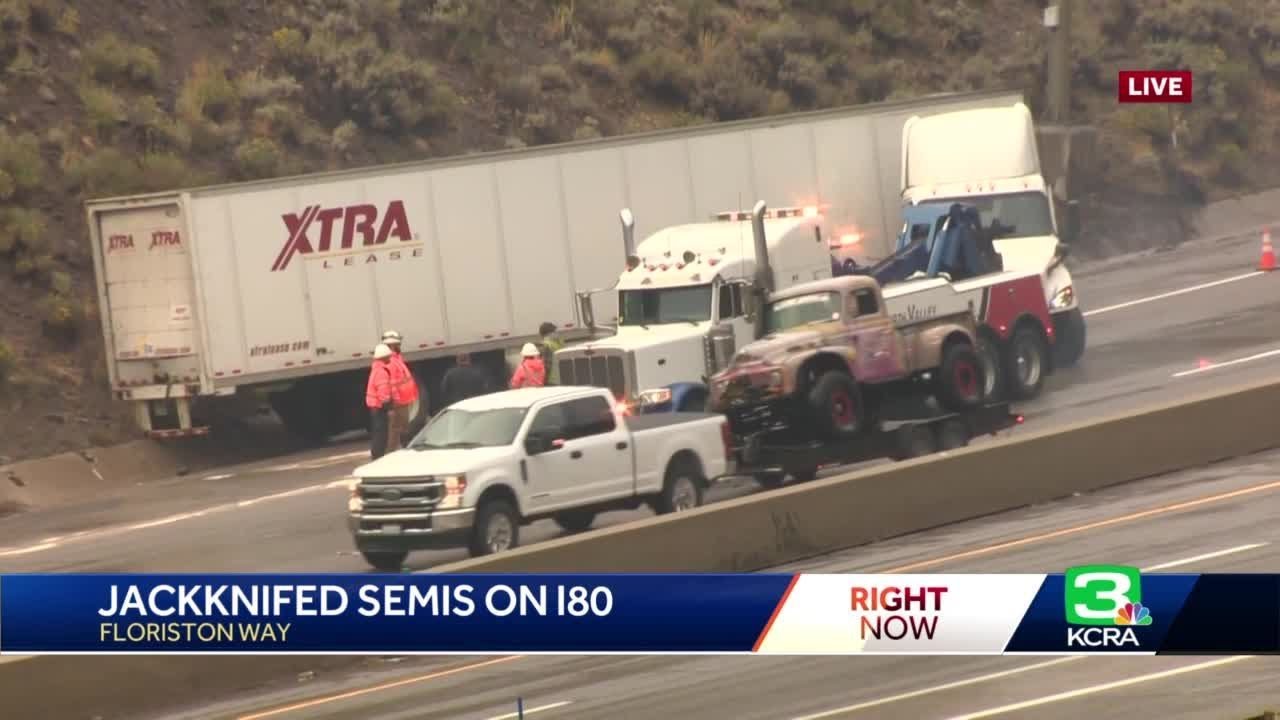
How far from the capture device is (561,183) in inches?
1275

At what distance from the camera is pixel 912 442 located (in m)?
24.5

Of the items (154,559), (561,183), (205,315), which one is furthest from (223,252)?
(154,559)

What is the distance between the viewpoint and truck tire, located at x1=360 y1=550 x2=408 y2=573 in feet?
67.8

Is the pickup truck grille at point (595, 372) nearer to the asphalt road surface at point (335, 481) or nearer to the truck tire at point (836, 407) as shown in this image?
the asphalt road surface at point (335, 481)

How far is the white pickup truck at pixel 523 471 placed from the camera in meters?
20.4

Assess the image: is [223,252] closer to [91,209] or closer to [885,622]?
[91,209]

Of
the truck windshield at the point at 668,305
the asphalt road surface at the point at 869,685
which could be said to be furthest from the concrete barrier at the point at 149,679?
the truck windshield at the point at 668,305

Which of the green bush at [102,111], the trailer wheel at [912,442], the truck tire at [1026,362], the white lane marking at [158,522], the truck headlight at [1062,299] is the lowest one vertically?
the white lane marking at [158,522]

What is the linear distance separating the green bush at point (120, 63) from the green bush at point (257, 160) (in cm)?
252

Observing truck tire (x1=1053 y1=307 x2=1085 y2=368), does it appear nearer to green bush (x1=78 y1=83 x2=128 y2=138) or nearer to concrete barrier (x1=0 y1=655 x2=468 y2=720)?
concrete barrier (x1=0 y1=655 x2=468 y2=720)

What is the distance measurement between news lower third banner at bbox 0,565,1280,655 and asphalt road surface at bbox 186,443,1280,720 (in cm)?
325

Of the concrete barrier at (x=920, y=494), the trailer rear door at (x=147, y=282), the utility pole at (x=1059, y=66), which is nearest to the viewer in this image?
the concrete barrier at (x=920, y=494)

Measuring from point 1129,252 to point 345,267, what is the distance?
19934 millimetres

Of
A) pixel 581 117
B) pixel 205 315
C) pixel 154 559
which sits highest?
pixel 581 117
